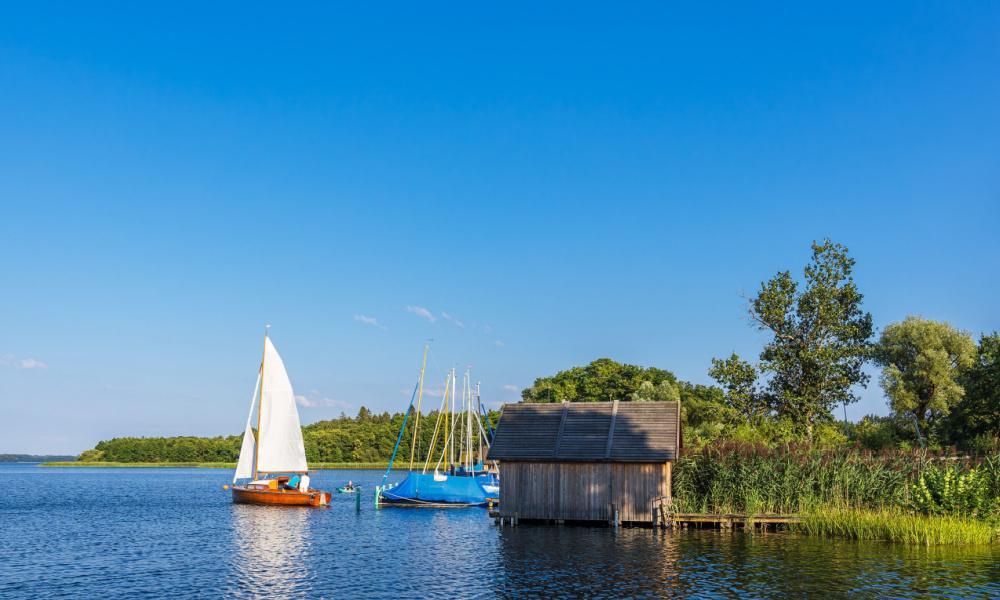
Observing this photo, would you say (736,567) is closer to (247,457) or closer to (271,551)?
(271,551)

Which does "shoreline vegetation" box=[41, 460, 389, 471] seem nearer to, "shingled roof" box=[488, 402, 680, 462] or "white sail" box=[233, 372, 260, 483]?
"white sail" box=[233, 372, 260, 483]

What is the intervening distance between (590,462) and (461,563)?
1097 cm

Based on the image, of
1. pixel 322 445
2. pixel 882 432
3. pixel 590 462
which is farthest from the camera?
pixel 322 445

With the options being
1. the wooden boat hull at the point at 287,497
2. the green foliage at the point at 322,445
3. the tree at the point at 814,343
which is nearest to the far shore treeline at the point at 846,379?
the tree at the point at 814,343

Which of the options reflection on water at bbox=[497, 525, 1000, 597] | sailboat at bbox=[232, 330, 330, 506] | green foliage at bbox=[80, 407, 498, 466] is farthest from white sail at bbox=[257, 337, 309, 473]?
green foliage at bbox=[80, 407, 498, 466]

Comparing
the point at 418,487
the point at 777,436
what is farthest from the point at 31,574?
the point at 777,436

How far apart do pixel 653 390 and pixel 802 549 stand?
63.6m

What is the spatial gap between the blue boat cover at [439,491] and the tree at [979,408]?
35738mm

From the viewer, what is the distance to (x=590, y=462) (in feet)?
134

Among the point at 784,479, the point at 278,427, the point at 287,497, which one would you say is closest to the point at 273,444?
the point at 278,427

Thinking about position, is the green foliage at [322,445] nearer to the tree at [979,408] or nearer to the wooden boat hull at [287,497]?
the wooden boat hull at [287,497]

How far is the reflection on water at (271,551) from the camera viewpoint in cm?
2873

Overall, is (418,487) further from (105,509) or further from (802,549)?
(802,549)

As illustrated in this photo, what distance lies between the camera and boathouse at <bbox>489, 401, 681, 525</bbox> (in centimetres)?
4047
